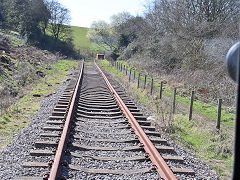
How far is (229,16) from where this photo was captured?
18281mm

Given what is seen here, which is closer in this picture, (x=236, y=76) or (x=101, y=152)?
(x=236, y=76)

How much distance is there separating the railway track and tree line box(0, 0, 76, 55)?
4248cm

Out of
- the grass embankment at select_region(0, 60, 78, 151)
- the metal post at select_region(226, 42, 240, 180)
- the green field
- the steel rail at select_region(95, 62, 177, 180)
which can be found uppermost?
the green field

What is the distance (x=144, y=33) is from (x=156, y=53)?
21.1ft

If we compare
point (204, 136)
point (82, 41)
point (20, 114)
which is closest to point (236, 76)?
point (204, 136)

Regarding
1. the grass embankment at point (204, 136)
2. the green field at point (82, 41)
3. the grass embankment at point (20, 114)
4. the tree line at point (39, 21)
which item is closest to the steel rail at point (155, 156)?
the grass embankment at point (204, 136)

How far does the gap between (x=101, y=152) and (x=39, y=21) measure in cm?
5362

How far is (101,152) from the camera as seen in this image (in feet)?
18.7

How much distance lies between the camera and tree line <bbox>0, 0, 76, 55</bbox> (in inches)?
1940

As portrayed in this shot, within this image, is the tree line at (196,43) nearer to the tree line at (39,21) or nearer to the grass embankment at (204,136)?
the grass embankment at (204,136)

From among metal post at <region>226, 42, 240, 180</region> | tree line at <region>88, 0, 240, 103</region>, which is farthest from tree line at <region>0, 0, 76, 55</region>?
metal post at <region>226, 42, 240, 180</region>

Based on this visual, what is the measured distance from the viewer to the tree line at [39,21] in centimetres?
4928

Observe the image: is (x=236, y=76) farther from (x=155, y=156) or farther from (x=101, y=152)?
(x=101, y=152)

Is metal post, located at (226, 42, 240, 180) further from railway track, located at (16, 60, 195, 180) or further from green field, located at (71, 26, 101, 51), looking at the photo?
green field, located at (71, 26, 101, 51)
